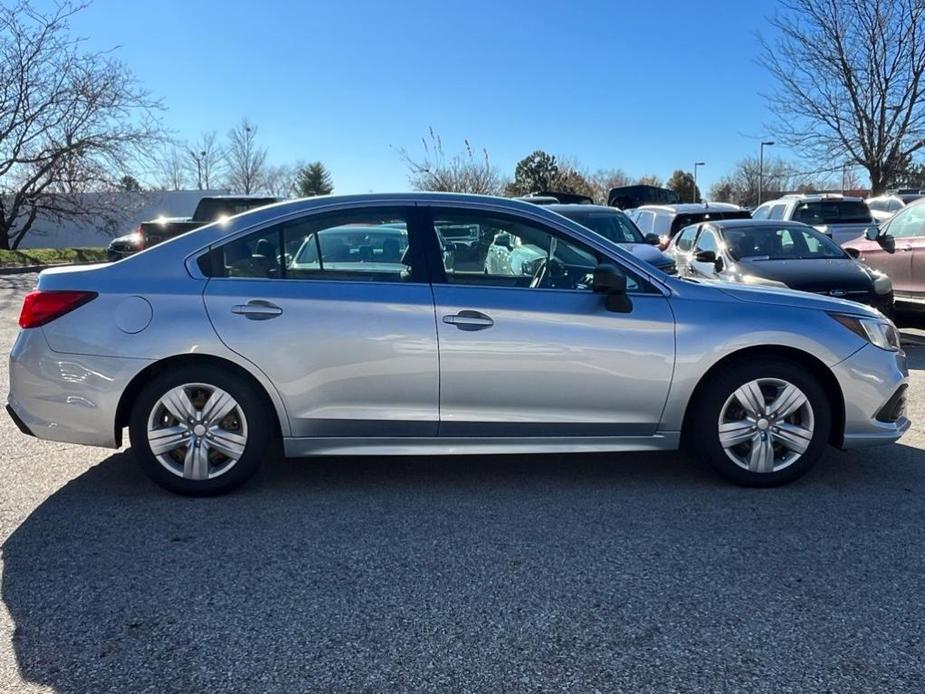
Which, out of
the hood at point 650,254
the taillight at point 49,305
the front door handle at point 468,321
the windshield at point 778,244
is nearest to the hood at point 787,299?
the front door handle at point 468,321

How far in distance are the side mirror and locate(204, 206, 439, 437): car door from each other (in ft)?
3.03

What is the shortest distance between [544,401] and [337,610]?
5.55ft

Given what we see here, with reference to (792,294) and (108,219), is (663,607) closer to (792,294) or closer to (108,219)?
(792,294)

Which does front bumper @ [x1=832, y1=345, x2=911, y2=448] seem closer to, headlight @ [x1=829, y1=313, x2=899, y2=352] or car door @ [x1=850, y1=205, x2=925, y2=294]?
headlight @ [x1=829, y1=313, x2=899, y2=352]

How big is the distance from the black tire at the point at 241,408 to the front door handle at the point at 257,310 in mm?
333

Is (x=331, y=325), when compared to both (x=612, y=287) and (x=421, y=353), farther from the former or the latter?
(x=612, y=287)

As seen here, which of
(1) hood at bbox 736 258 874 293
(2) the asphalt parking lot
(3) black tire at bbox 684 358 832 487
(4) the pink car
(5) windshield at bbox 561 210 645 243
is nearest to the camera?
(2) the asphalt parking lot

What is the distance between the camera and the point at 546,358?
4.11m

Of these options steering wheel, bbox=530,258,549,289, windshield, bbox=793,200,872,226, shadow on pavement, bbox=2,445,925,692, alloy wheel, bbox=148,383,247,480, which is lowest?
shadow on pavement, bbox=2,445,925,692

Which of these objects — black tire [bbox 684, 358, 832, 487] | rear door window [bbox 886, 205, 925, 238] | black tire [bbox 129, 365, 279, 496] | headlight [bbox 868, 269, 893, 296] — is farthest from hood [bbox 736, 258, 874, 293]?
black tire [bbox 129, 365, 279, 496]

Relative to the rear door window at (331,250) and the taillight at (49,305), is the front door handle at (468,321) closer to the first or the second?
the rear door window at (331,250)

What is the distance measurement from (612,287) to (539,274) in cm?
45

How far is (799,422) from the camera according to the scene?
429 cm

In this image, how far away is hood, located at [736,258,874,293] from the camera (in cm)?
820
